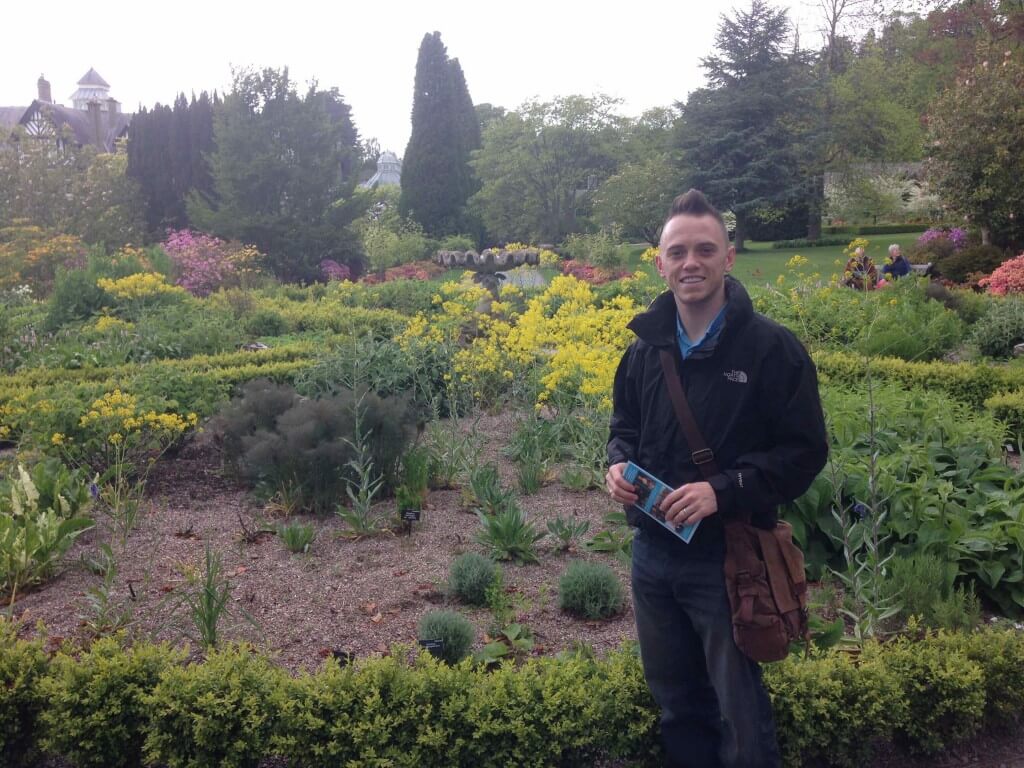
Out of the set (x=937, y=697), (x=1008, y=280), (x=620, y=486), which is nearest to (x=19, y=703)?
(x=620, y=486)

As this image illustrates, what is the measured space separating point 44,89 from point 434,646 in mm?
72283

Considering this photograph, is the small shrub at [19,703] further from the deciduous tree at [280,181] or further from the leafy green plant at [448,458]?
the deciduous tree at [280,181]

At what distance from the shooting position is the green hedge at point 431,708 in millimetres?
2629

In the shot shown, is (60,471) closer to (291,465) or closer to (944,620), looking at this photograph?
(291,465)

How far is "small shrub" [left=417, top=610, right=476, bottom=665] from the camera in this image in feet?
10.5

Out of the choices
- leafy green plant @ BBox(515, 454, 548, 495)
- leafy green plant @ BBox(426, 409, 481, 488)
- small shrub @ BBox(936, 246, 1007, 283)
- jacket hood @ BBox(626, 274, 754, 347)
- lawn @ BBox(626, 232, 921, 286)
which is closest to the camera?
jacket hood @ BBox(626, 274, 754, 347)

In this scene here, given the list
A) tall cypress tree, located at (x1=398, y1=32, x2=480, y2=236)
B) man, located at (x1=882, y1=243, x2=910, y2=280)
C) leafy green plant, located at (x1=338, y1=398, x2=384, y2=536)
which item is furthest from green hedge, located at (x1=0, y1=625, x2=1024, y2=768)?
tall cypress tree, located at (x1=398, y1=32, x2=480, y2=236)

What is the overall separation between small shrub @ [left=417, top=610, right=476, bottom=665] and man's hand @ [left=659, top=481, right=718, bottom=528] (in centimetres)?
137

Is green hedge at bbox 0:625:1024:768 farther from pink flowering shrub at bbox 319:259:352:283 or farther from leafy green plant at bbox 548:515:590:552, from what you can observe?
pink flowering shrub at bbox 319:259:352:283

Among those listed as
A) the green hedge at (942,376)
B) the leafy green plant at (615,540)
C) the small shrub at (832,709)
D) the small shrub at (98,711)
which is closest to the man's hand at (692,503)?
the small shrub at (832,709)

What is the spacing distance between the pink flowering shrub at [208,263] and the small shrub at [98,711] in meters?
13.3

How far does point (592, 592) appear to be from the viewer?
371 centimetres

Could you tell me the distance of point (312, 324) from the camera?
11789 mm

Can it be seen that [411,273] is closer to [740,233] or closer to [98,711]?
[740,233]
